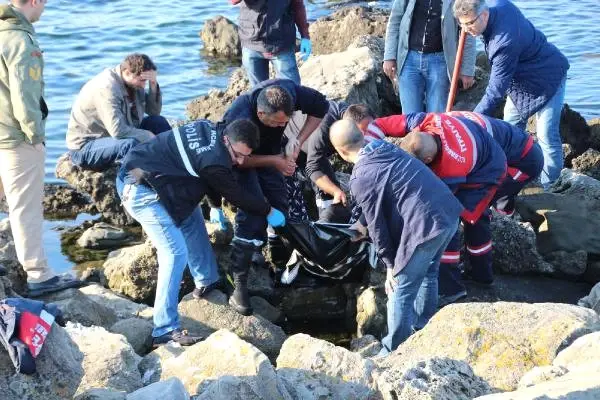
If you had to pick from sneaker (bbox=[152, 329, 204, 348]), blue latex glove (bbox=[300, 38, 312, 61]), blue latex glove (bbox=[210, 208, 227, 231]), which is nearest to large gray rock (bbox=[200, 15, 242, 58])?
blue latex glove (bbox=[300, 38, 312, 61])

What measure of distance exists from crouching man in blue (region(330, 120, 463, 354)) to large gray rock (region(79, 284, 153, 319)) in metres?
1.87

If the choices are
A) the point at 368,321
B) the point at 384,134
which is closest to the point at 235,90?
the point at 384,134

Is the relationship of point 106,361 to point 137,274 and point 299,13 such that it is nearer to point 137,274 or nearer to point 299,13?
point 137,274

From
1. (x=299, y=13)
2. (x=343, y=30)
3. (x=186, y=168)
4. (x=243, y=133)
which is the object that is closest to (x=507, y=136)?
(x=243, y=133)

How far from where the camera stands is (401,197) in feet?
18.6

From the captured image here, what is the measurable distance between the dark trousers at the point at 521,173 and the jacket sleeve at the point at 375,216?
1416mm

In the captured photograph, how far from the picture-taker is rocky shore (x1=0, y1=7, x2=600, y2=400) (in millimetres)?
4348

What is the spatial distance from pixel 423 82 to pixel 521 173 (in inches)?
58.8

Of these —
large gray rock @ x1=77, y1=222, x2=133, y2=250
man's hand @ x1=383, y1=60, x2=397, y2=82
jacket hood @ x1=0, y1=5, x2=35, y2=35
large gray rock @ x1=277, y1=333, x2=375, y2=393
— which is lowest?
large gray rock @ x1=77, y1=222, x2=133, y2=250

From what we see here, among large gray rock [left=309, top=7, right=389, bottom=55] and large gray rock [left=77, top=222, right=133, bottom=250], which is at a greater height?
large gray rock [left=309, top=7, right=389, bottom=55]

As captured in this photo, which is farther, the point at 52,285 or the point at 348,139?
the point at 52,285

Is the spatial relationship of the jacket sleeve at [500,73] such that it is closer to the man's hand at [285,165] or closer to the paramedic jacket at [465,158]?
the paramedic jacket at [465,158]

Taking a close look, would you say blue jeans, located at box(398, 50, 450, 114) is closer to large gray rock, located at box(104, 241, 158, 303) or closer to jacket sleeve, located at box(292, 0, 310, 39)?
jacket sleeve, located at box(292, 0, 310, 39)

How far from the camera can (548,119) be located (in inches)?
311
